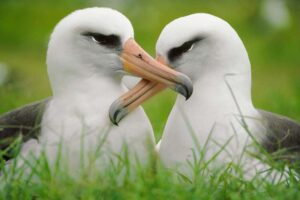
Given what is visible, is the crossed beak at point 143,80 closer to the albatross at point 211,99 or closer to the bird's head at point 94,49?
the bird's head at point 94,49

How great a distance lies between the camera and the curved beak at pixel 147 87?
5020mm

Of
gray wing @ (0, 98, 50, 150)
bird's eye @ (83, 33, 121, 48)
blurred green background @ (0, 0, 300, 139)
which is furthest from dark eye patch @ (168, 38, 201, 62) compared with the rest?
blurred green background @ (0, 0, 300, 139)

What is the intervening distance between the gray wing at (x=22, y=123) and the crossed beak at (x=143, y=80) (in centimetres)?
46

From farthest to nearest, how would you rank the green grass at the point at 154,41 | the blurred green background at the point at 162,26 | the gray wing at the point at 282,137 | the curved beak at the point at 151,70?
the blurred green background at the point at 162,26 < the green grass at the point at 154,41 < the gray wing at the point at 282,137 < the curved beak at the point at 151,70

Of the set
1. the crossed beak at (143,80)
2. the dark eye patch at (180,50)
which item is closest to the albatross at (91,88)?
the crossed beak at (143,80)

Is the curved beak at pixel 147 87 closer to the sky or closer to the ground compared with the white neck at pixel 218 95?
closer to the sky

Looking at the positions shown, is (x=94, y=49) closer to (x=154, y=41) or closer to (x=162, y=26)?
(x=154, y=41)

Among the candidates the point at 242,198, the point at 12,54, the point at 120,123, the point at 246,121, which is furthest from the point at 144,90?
the point at 12,54

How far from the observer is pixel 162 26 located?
1215 centimetres

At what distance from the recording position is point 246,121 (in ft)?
16.7

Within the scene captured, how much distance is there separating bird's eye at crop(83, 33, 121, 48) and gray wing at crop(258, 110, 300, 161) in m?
0.96

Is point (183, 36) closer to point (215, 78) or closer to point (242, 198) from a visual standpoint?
point (215, 78)

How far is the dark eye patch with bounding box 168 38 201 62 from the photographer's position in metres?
5.11

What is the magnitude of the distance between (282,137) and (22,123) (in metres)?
1.51
